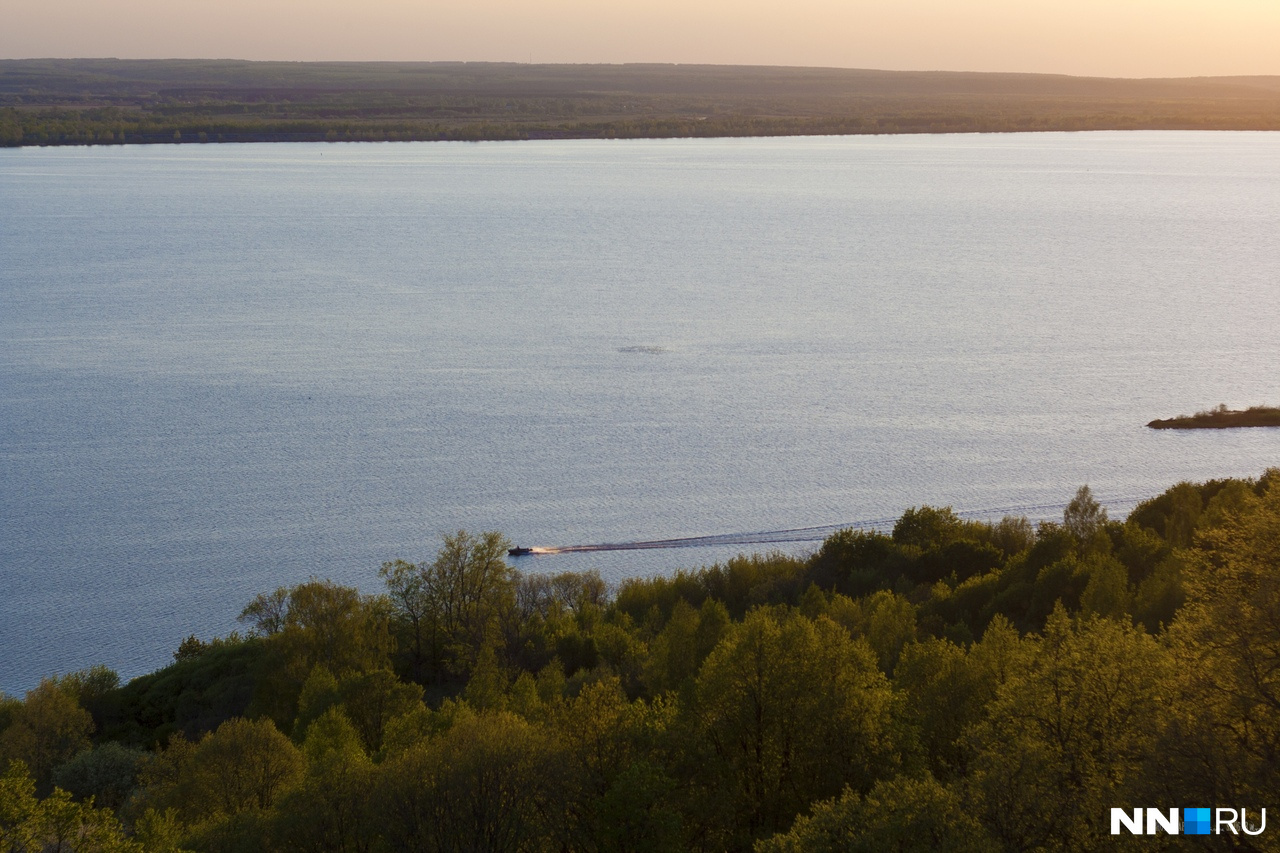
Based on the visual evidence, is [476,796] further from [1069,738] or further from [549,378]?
[549,378]

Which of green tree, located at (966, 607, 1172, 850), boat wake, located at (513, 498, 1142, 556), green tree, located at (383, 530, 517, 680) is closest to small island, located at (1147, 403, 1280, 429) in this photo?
boat wake, located at (513, 498, 1142, 556)

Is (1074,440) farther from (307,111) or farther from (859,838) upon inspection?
(307,111)

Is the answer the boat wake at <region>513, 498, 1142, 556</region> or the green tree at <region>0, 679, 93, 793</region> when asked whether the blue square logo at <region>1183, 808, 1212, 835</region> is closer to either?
the green tree at <region>0, 679, 93, 793</region>

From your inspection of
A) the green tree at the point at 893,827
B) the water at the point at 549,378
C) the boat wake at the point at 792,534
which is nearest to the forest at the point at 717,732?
the green tree at the point at 893,827

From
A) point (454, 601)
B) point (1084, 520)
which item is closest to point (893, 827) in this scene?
point (454, 601)

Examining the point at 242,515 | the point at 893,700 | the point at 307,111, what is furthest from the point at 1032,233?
the point at 307,111

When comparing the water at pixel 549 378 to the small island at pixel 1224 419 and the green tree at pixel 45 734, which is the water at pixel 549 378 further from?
the green tree at pixel 45 734
